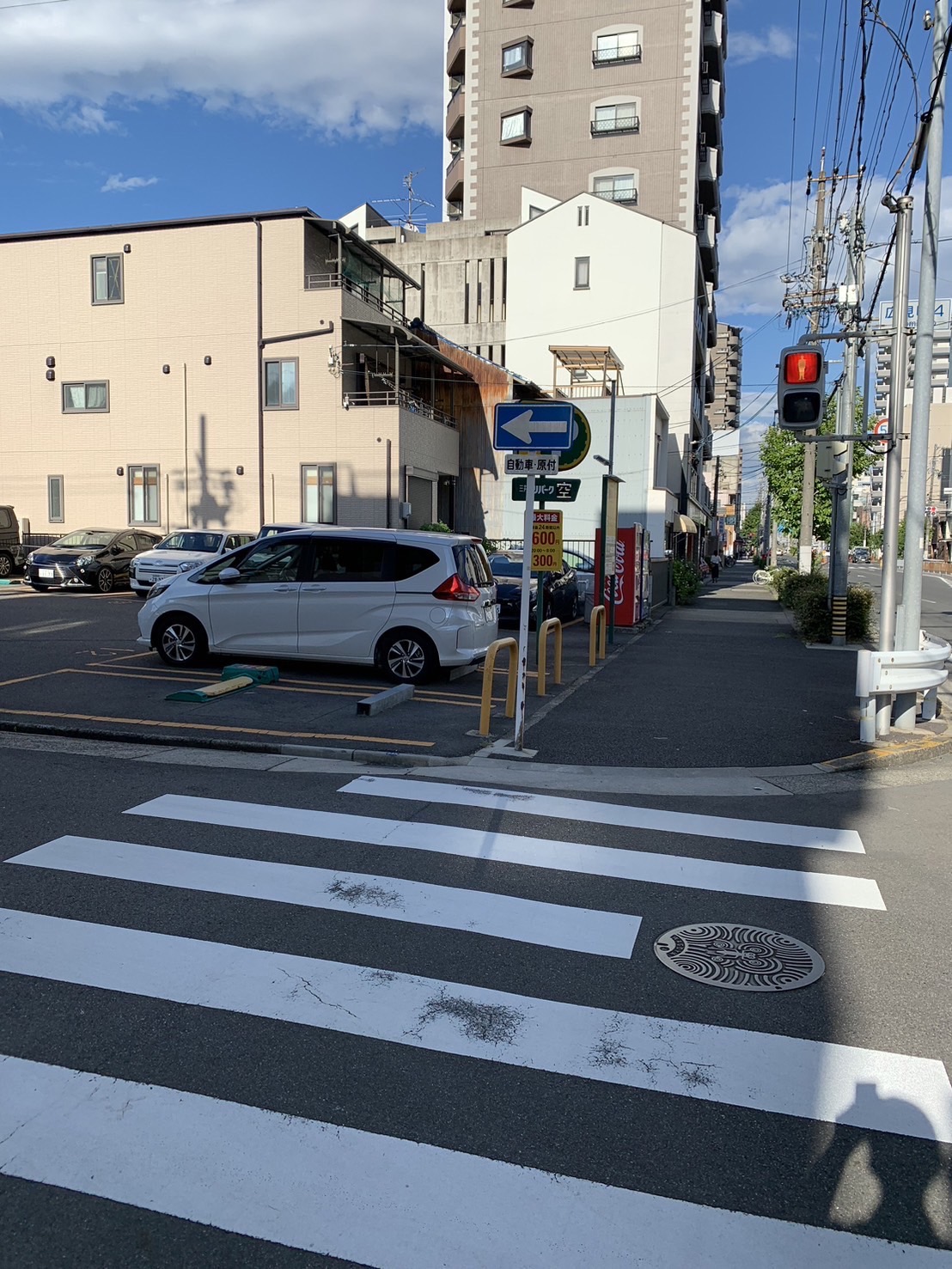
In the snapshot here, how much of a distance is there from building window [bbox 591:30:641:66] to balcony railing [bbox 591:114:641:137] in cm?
258

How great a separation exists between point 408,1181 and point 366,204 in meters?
64.5

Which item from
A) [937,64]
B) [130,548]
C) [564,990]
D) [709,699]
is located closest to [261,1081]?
[564,990]

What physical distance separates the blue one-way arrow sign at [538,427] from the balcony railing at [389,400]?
20968 mm

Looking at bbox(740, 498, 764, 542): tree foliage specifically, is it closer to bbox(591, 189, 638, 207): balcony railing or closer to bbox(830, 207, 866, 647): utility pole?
bbox(591, 189, 638, 207): balcony railing

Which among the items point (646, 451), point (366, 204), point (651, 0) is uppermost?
point (651, 0)

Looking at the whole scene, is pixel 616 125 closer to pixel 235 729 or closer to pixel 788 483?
pixel 788 483

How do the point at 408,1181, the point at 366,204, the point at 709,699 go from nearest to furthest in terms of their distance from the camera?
1. the point at 408,1181
2. the point at 709,699
3. the point at 366,204

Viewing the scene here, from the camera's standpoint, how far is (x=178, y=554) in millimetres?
22266

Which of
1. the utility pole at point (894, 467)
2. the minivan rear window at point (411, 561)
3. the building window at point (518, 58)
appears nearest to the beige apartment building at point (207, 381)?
the minivan rear window at point (411, 561)

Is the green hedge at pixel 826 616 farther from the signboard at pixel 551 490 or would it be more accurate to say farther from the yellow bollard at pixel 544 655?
the yellow bollard at pixel 544 655

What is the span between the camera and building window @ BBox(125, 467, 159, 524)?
3089cm

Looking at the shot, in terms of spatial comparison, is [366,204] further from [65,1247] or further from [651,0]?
[65,1247]

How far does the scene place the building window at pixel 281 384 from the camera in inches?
1152

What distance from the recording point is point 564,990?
161 inches
